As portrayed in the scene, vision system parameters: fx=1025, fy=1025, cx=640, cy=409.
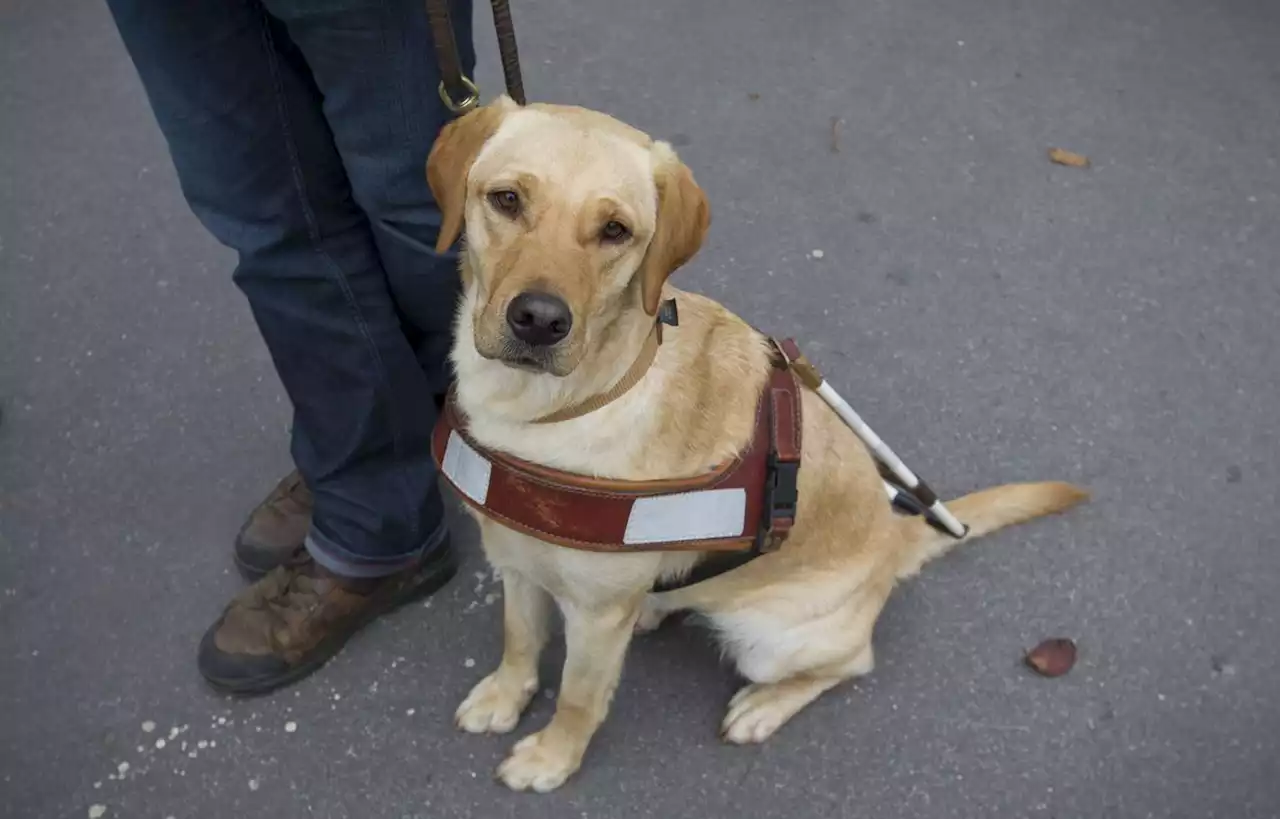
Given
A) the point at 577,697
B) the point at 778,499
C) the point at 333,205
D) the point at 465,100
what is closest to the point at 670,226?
Answer: the point at 465,100

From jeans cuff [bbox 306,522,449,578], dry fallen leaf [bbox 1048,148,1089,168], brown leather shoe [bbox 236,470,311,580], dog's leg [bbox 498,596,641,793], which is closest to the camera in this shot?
dog's leg [bbox 498,596,641,793]

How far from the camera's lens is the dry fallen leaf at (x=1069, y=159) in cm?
308

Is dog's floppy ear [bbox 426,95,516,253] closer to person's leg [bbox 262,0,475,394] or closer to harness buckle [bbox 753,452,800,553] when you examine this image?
person's leg [bbox 262,0,475,394]

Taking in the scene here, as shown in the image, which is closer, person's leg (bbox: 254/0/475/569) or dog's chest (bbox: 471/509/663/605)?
person's leg (bbox: 254/0/475/569)

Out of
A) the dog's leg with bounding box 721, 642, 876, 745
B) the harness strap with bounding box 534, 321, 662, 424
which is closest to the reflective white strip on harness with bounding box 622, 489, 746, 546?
the harness strap with bounding box 534, 321, 662, 424

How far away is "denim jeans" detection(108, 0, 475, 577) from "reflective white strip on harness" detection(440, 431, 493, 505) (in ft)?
1.00

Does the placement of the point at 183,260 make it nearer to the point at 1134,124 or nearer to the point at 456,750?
the point at 456,750

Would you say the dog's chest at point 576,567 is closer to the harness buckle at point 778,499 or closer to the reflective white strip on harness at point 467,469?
the reflective white strip on harness at point 467,469

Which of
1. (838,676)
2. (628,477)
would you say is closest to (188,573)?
(628,477)

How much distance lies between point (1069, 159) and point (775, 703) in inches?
81.4

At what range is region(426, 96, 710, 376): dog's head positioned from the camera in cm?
121

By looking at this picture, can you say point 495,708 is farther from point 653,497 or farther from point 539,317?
point 539,317

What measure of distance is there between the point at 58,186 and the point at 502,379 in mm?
2132

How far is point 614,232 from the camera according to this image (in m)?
1.28
